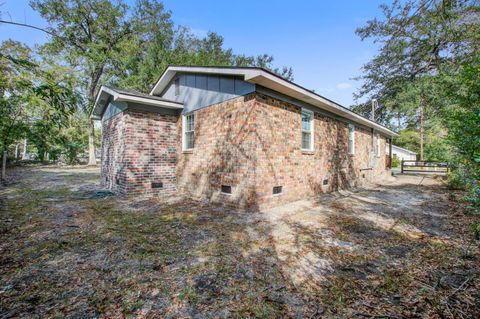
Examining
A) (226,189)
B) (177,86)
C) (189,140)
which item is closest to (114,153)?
(189,140)

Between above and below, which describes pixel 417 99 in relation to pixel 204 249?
above

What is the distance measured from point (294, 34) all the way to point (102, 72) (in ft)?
75.1

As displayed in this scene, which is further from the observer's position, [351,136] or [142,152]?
[351,136]

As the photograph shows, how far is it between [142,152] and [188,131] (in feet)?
5.77

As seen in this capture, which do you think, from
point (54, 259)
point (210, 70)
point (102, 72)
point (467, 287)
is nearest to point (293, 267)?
point (467, 287)

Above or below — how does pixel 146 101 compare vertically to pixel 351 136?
above

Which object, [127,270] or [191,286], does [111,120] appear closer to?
[127,270]

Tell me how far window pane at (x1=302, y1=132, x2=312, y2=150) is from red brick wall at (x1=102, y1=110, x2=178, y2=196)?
483cm

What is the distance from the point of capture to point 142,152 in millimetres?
7379

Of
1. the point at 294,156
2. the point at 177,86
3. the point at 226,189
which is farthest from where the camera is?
the point at 177,86

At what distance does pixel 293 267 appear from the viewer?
283cm

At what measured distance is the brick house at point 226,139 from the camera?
5.68 meters

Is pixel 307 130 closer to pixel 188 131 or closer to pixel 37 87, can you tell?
pixel 188 131

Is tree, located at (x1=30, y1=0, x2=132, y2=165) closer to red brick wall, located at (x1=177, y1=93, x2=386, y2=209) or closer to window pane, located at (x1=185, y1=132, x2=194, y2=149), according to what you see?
window pane, located at (x1=185, y1=132, x2=194, y2=149)
